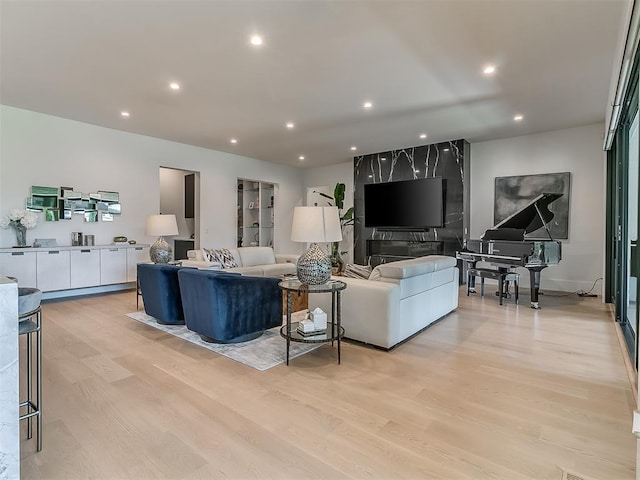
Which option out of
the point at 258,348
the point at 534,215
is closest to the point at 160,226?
the point at 258,348

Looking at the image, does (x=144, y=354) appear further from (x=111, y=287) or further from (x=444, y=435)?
(x=111, y=287)

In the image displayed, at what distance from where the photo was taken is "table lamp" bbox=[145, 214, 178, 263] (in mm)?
4840

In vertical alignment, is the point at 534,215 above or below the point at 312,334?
above

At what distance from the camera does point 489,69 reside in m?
3.73

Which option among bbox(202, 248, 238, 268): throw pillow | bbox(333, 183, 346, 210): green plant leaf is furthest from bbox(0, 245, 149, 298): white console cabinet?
bbox(333, 183, 346, 210): green plant leaf

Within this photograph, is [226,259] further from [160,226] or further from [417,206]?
[417,206]

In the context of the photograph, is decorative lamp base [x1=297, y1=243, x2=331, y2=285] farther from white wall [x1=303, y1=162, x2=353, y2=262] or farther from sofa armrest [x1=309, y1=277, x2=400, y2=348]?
white wall [x1=303, y1=162, x2=353, y2=262]

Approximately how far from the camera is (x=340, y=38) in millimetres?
3119

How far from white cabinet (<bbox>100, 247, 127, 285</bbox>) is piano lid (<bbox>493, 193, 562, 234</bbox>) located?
6.37 metres

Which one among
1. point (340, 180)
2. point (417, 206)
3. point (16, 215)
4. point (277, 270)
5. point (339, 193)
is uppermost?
point (340, 180)

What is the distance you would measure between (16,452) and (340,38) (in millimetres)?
3535

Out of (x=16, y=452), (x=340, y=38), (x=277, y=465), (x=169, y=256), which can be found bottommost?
(x=277, y=465)

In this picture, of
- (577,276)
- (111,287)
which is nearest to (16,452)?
(111,287)

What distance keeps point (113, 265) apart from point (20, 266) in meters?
1.19
